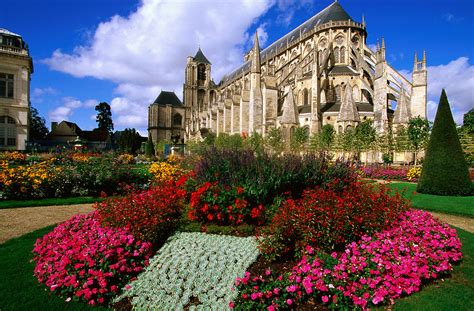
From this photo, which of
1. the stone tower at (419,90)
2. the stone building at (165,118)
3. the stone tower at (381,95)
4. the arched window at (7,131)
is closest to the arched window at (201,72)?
the stone building at (165,118)

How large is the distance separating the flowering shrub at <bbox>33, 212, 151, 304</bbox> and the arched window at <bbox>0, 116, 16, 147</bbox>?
1134 inches

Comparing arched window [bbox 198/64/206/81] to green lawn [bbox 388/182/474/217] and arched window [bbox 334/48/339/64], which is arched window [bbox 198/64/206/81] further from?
green lawn [bbox 388/182/474/217]

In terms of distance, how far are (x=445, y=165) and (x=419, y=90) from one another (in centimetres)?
1836

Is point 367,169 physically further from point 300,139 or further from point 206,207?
point 206,207

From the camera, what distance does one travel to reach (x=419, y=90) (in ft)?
88.3

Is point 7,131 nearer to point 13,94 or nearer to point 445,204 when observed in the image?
point 13,94

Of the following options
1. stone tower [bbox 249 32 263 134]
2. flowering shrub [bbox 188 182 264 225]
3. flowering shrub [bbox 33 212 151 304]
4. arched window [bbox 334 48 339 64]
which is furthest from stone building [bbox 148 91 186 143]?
flowering shrub [bbox 33 212 151 304]

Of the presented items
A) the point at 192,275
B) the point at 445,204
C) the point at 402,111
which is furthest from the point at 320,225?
the point at 402,111

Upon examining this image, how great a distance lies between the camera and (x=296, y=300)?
3539 millimetres

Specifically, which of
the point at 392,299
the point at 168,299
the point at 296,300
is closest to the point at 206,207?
the point at 168,299

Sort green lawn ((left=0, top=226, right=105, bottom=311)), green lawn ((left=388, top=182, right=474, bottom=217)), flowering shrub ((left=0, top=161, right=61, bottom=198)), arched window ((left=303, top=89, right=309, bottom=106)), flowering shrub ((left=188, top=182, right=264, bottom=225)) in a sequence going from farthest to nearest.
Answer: arched window ((left=303, top=89, right=309, bottom=106))
flowering shrub ((left=0, top=161, right=61, bottom=198))
green lawn ((left=388, top=182, right=474, bottom=217))
flowering shrub ((left=188, top=182, right=264, bottom=225))
green lawn ((left=0, top=226, right=105, bottom=311))

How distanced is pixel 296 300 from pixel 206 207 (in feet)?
7.98

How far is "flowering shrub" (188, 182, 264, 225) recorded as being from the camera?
555 centimetres

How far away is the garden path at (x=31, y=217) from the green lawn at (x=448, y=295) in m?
6.83
